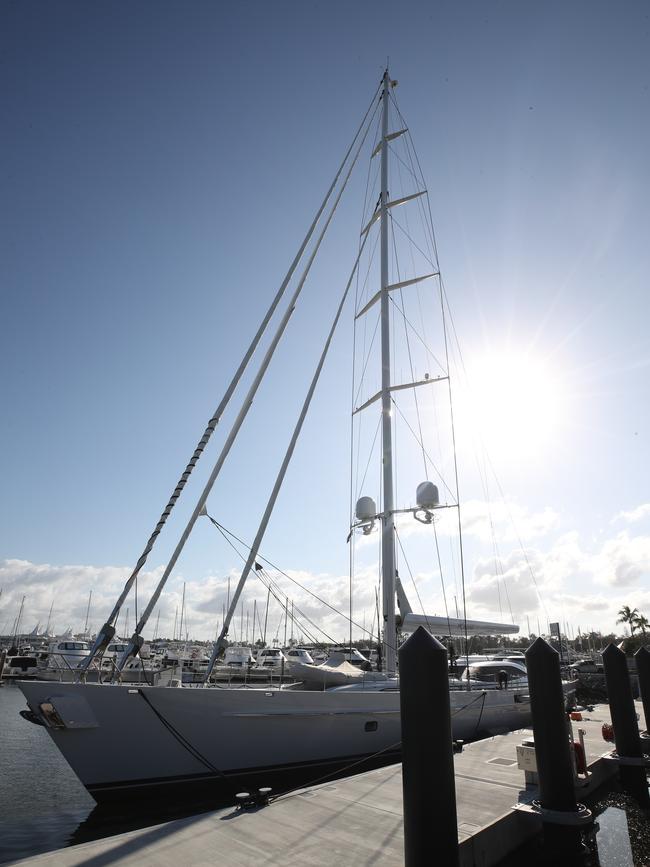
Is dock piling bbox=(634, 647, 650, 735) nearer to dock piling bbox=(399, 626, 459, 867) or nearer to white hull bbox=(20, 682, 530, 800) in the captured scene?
white hull bbox=(20, 682, 530, 800)

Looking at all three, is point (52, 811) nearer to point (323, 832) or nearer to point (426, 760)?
point (323, 832)

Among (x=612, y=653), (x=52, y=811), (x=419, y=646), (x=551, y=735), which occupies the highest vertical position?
(x=419, y=646)

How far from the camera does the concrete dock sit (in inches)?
185

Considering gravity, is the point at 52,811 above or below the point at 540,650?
below

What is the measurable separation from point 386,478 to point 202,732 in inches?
356

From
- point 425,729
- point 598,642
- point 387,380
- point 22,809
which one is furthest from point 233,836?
point 598,642

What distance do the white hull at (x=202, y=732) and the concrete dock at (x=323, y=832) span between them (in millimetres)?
2927

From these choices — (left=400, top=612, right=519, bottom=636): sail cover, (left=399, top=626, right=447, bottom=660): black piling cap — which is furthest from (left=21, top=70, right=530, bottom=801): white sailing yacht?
(left=399, top=626, right=447, bottom=660): black piling cap

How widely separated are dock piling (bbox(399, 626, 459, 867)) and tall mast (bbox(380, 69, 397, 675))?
421 inches

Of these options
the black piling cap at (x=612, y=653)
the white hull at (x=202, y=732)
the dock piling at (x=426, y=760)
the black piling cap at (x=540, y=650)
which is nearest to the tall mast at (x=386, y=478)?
the white hull at (x=202, y=732)

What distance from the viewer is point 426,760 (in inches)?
164

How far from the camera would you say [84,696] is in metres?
8.68

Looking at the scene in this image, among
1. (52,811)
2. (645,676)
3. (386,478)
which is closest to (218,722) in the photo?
(52,811)

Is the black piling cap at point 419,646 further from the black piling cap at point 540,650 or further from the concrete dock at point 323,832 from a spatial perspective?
the black piling cap at point 540,650
